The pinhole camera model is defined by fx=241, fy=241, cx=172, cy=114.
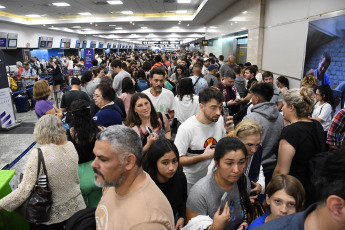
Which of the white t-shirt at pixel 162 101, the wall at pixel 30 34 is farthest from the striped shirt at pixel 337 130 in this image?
the wall at pixel 30 34

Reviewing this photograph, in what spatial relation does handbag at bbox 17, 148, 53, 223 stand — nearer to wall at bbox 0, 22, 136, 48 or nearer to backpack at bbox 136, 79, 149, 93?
backpack at bbox 136, 79, 149, 93

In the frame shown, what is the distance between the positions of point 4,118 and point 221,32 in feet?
41.8

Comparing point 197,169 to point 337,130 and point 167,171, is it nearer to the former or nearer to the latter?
point 167,171

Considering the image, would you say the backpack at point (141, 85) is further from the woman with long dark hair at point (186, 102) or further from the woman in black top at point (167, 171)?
the woman in black top at point (167, 171)

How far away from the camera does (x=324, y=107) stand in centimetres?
385

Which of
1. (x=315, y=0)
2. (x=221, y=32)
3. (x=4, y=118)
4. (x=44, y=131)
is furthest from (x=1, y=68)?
(x=221, y=32)

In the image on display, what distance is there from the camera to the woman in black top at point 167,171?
2.07m

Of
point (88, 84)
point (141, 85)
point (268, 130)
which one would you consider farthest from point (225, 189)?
point (88, 84)

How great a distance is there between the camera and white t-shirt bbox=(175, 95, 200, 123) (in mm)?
4070

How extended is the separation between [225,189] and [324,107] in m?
2.94

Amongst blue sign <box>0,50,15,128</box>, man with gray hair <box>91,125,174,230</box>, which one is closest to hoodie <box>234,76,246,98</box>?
man with gray hair <box>91,125,174,230</box>

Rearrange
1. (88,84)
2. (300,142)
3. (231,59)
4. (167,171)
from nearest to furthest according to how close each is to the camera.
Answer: (167,171) < (300,142) < (88,84) < (231,59)

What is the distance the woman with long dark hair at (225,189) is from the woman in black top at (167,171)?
316mm

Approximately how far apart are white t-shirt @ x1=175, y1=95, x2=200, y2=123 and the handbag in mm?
2398
